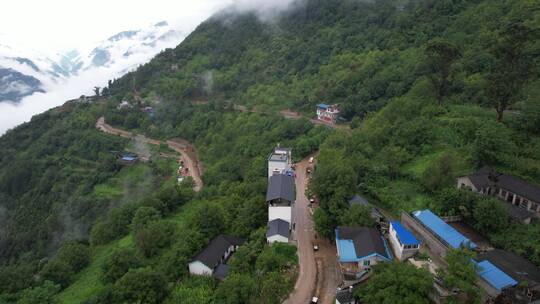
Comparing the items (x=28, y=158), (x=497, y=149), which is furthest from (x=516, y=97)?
(x=28, y=158)

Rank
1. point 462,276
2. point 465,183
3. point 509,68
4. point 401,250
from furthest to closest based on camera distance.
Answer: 1. point 509,68
2. point 465,183
3. point 401,250
4. point 462,276

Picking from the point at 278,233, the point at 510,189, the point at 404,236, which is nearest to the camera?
the point at 404,236

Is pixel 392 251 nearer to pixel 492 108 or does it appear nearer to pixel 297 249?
pixel 297 249

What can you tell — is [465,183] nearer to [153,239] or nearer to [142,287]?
[142,287]

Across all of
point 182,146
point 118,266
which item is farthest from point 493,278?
point 182,146

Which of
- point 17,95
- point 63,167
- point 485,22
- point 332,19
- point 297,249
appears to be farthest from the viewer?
point 17,95

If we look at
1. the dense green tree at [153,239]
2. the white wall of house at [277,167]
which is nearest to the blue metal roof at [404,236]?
the white wall of house at [277,167]

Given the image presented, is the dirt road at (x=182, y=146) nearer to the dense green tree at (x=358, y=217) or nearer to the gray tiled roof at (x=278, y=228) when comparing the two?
the gray tiled roof at (x=278, y=228)
